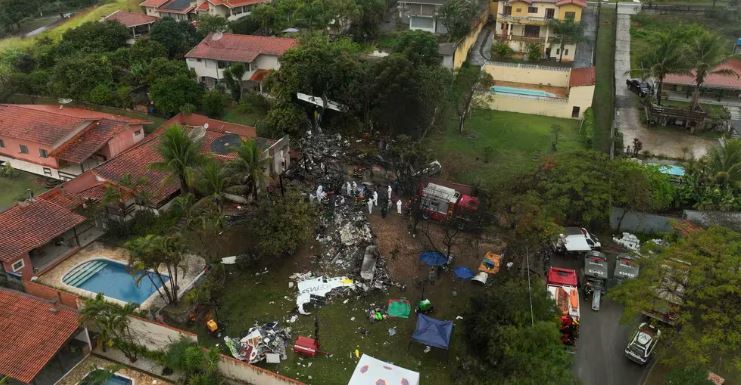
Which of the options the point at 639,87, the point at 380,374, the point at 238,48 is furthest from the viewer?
the point at 238,48

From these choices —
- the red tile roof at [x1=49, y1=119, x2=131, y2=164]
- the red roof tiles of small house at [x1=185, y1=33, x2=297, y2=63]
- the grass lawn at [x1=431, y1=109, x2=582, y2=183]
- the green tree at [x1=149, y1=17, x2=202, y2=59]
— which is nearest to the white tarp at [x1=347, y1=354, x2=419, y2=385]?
the grass lawn at [x1=431, y1=109, x2=582, y2=183]

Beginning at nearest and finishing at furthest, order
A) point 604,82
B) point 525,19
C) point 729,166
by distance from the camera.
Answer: point 729,166
point 604,82
point 525,19

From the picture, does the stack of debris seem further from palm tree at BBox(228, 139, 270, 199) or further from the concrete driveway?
the concrete driveway

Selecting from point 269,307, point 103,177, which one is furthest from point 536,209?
point 103,177

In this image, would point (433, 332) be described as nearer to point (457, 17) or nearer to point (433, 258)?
point (433, 258)

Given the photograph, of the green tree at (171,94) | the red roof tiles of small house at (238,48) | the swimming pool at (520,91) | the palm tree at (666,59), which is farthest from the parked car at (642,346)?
the red roof tiles of small house at (238,48)

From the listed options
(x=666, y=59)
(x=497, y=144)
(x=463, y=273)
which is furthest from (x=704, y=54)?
(x=463, y=273)
